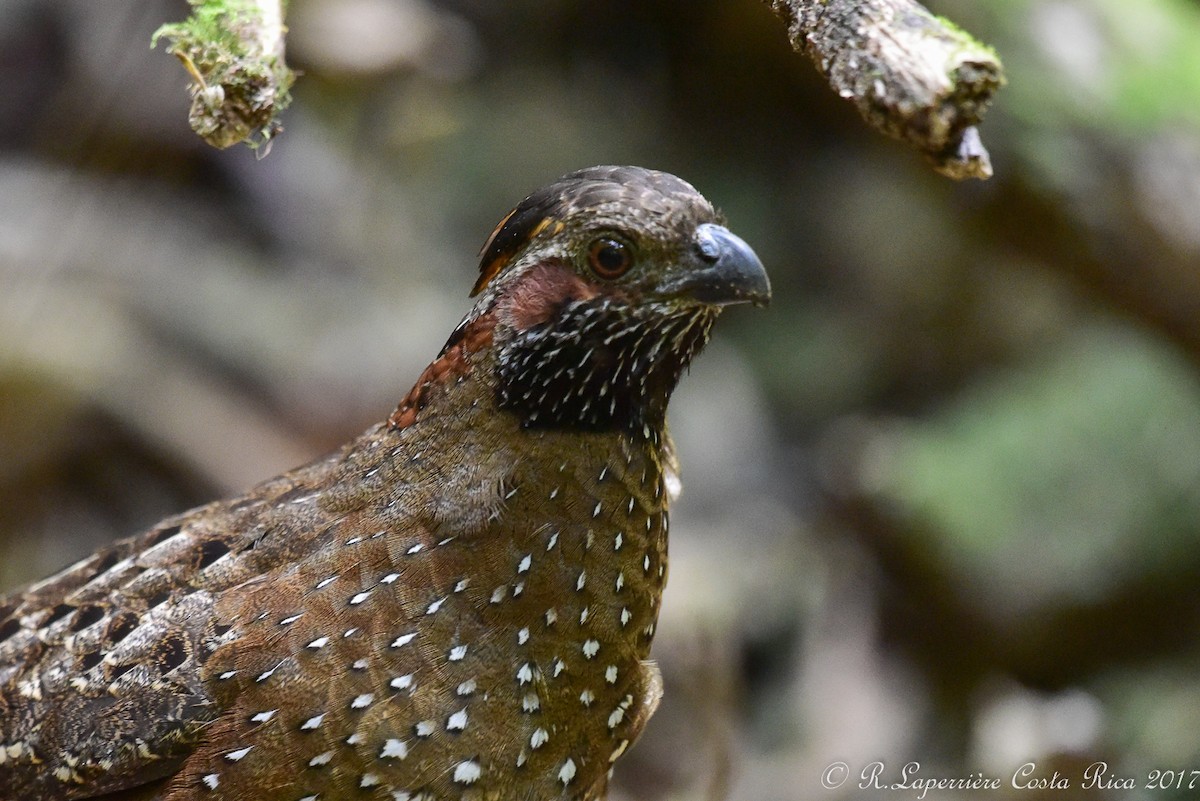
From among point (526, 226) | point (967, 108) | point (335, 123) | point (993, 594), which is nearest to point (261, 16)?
Result: point (526, 226)

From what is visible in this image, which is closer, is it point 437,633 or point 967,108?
point 967,108

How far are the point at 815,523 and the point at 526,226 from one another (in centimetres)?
547

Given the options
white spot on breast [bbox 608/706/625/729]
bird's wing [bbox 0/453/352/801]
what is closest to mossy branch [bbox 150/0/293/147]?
bird's wing [bbox 0/453/352/801]

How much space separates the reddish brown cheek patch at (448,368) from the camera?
129 inches

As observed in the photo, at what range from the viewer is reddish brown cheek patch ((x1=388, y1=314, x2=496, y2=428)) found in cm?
327

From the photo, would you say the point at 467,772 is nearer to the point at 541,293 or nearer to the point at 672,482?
the point at 672,482

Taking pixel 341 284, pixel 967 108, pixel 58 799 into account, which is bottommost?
pixel 58 799

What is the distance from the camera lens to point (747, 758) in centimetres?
686

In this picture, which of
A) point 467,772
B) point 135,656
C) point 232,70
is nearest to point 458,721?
point 467,772

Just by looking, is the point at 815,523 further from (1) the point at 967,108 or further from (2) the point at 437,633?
(1) the point at 967,108

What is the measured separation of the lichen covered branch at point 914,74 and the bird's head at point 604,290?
787 mm

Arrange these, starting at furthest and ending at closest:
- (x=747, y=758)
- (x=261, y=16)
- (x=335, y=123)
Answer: (x=335, y=123) < (x=747, y=758) < (x=261, y=16)

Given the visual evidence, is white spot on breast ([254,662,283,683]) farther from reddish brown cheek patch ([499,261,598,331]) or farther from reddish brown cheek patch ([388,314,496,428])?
reddish brown cheek patch ([499,261,598,331])

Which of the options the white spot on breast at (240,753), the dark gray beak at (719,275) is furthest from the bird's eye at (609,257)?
the white spot on breast at (240,753)
